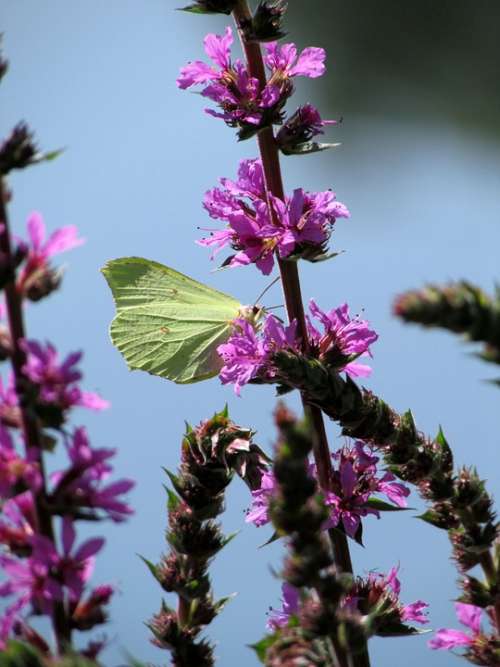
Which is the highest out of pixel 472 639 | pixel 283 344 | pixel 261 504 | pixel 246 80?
pixel 246 80

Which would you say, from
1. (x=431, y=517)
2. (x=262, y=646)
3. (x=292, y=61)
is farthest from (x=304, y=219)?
(x=262, y=646)

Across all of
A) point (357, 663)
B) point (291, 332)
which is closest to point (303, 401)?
point (291, 332)

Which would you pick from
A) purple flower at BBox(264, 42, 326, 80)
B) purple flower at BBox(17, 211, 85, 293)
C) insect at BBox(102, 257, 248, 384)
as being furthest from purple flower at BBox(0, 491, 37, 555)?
insect at BBox(102, 257, 248, 384)

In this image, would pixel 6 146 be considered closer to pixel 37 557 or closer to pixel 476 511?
pixel 37 557

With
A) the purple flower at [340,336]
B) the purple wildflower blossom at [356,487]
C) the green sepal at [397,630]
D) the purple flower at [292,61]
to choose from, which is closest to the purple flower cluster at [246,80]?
the purple flower at [292,61]

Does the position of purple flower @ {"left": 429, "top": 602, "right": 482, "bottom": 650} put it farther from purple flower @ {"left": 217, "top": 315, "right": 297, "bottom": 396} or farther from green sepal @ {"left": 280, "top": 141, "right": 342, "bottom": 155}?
green sepal @ {"left": 280, "top": 141, "right": 342, "bottom": 155}

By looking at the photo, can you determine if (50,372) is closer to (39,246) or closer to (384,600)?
(39,246)
